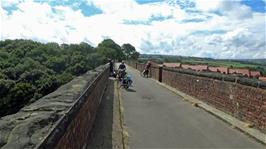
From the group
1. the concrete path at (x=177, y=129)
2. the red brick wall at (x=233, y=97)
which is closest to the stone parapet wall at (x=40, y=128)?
the concrete path at (x=177, y=129)

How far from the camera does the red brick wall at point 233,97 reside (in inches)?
520

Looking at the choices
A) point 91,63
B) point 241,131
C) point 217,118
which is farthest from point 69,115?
point 91,63

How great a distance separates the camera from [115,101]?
2038 cm

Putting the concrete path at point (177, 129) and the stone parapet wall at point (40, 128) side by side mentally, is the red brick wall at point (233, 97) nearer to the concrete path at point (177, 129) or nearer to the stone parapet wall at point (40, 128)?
the concrete path at point (177, 129)

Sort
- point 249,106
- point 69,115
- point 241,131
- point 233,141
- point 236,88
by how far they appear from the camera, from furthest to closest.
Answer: point 236,88 → point 249,106 → point 241,131 → point 233,141 → point 69,115

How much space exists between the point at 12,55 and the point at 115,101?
5933 cm

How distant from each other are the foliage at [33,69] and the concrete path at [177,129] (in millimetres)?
20523

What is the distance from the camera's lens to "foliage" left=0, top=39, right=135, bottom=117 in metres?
43.4

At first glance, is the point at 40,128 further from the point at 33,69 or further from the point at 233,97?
the point at 33,69

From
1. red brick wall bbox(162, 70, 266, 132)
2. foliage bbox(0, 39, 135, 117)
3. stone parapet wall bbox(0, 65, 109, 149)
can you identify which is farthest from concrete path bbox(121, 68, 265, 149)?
foliage bbox(0, 39, 135, 117)

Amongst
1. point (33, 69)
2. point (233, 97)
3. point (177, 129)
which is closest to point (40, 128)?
point (177, 129)

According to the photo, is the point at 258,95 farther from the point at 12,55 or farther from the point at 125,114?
the point at 12,55

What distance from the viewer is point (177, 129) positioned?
13070mm

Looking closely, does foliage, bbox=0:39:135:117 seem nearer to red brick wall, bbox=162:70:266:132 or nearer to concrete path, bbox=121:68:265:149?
red brick wall, bbox=162:70:266:132
